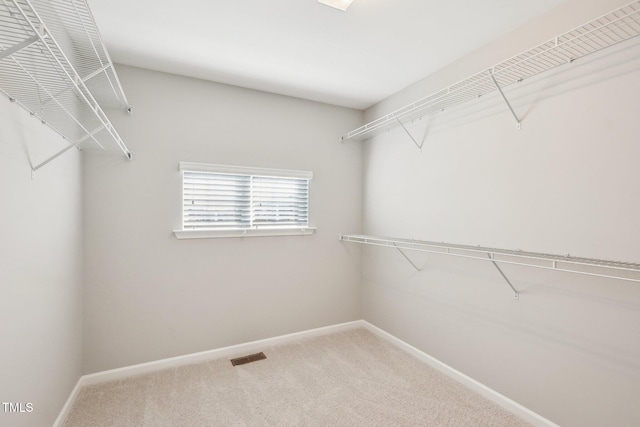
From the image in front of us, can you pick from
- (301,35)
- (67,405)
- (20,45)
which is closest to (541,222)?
(301,35)

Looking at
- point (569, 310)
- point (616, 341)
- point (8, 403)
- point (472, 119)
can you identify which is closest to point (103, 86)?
point (8, 403)

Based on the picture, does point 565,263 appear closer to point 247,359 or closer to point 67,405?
point 247,359

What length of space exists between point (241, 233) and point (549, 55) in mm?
2482

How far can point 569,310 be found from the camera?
1.62 m

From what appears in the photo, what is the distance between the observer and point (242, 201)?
2717 millimetres

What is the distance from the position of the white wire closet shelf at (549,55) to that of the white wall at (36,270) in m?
2.31

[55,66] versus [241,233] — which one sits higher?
[55,66]

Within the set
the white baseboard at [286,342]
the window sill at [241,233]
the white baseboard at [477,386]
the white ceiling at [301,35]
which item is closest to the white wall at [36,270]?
the white baseboard at [286,342]

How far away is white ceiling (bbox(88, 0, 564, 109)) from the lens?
1659mm

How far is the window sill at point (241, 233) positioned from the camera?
244cm

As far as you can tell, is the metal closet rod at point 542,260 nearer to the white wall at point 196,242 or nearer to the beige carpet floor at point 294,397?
the white wall at point 196,242

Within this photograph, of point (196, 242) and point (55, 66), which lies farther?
point (196, 242)

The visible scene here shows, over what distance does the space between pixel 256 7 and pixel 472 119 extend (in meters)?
1.62

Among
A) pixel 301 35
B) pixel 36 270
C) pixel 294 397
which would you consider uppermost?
pixel 301 35
